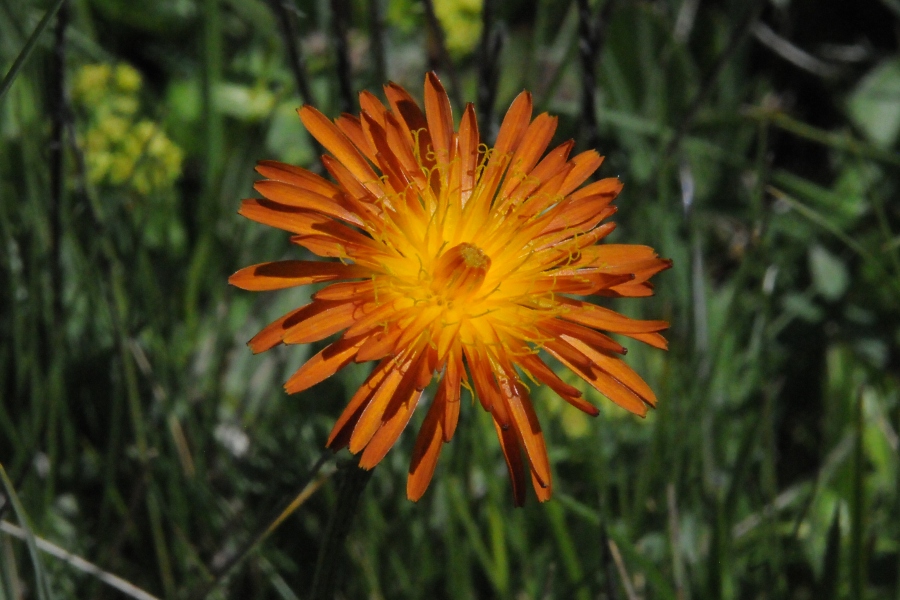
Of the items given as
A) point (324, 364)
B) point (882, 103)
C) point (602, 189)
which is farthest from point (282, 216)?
point (882, 103)

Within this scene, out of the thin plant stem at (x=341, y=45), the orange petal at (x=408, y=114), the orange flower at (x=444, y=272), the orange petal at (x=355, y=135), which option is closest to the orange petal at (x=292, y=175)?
the orange flower at (x=444, y=272)

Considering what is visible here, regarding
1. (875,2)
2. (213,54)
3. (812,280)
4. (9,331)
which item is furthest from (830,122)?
(9,331)

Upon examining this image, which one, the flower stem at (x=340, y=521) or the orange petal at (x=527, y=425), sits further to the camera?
the orange petal at (x=527, y=425)

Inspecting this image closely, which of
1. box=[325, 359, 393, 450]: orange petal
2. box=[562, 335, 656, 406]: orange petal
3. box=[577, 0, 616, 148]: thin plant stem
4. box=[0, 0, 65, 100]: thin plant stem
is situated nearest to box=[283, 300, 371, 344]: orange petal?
box=[325, 359, 393, 450]: orange petal

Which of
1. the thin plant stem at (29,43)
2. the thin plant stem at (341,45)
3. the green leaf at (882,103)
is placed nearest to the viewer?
the thin plant stem at (29,43)

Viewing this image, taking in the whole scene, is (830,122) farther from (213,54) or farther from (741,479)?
(213,54)

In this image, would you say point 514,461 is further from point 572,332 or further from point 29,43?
point 29,43

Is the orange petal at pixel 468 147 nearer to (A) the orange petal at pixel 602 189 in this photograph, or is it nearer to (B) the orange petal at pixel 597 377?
(A) the orange petal at pixel 602 189

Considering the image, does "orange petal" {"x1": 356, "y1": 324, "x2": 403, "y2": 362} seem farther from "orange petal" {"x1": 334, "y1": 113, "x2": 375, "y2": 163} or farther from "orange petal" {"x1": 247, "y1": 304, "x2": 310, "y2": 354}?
"orange petal" {"x1": 334, "y1": 113, "x2": 375, "y2": 163}
